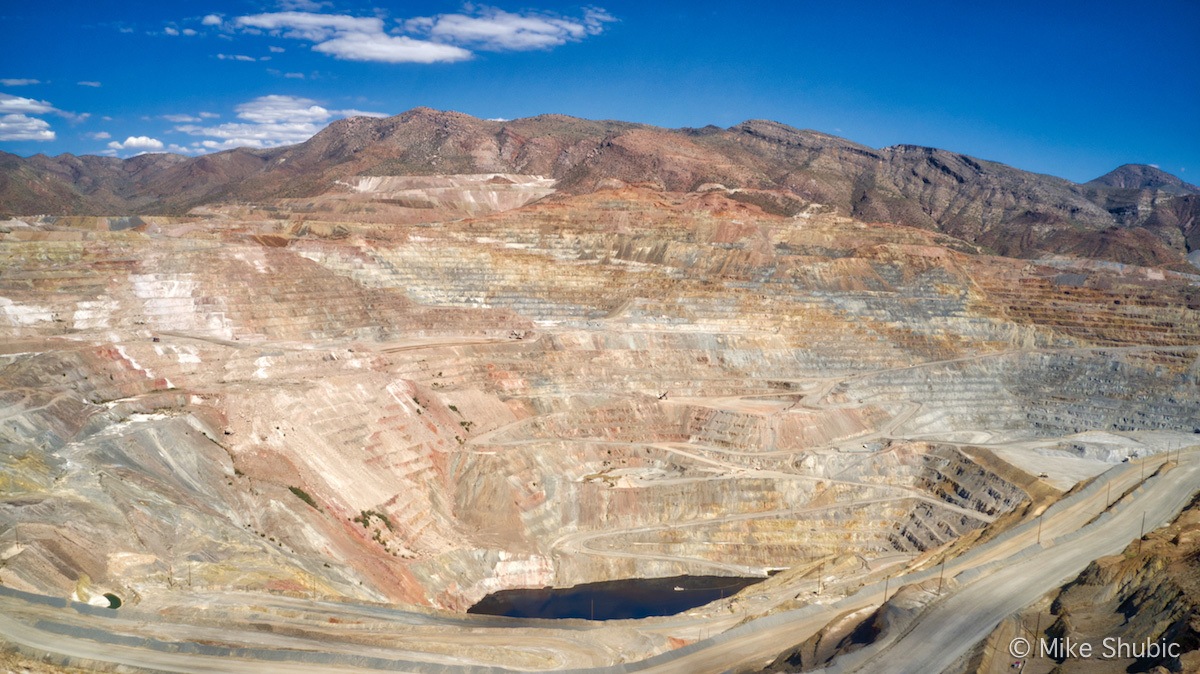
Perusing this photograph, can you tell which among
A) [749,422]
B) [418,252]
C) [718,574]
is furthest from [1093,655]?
[418,252]

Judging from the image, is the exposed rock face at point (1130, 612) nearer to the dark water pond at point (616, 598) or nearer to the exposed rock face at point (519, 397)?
the exposed rock face at point (519, 397)

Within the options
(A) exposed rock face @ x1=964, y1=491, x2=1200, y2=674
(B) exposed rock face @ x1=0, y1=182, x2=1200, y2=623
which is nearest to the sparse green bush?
(B) exposed rock face @ x1=0, y1=182, x2=1200, y2=623

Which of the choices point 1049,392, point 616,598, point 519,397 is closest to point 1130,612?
point 616,598

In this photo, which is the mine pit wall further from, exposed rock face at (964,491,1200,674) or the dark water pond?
exposed rock face at (964,491,1200,674)

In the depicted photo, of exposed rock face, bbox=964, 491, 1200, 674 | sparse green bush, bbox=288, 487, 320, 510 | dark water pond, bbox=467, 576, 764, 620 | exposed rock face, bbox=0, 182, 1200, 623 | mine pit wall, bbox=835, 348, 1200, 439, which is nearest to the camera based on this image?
exposed rock face, bbox=964, 491, 1200, 674

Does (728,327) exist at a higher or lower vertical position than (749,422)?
higher

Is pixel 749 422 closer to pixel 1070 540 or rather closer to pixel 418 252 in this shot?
pixel 1070 540

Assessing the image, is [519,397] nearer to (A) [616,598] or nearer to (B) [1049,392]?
(A) [616,598]
